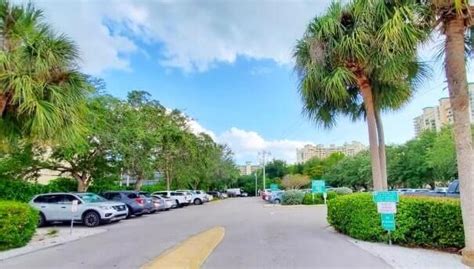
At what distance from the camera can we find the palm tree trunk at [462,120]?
7.44 metres

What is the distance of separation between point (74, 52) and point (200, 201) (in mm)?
30824

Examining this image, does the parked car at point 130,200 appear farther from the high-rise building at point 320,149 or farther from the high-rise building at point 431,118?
the high-rise building at point 320,149

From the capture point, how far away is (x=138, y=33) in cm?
1612

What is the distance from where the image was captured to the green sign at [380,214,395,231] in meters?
9.48

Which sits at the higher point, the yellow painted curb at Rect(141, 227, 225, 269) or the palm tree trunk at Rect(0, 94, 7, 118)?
the palm tree trunk at Rect(0, 94, 7, 118)

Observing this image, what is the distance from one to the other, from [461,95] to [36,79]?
991cm

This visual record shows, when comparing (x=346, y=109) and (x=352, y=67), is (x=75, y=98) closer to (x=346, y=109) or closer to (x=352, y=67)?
(x=352, y=67)

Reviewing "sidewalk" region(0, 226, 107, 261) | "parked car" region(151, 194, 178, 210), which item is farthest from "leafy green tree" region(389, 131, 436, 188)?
"sidewalk" region(0, 226, 107, 261)

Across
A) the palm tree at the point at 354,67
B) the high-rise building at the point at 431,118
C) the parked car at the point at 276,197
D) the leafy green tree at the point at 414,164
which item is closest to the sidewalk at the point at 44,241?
the palm tree at the point at 354,67

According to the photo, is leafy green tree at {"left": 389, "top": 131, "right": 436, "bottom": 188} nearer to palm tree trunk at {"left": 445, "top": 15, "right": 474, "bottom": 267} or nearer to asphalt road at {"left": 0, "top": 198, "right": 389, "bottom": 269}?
asphalt road at {"left": 0, "top": 198, "right": 389, "bottom": 269}

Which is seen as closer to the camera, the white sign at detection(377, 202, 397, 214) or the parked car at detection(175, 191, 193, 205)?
the white sign at detection(377, 202, 397, 214)

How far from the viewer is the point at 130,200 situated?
21.7 meters

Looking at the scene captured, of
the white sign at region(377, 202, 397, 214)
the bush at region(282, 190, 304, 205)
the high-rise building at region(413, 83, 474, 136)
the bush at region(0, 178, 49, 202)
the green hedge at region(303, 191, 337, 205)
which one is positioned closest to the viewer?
the white sign at region(377, 202, 397, 214)

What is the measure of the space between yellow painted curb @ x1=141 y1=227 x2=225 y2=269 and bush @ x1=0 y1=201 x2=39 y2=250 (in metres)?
4.48
